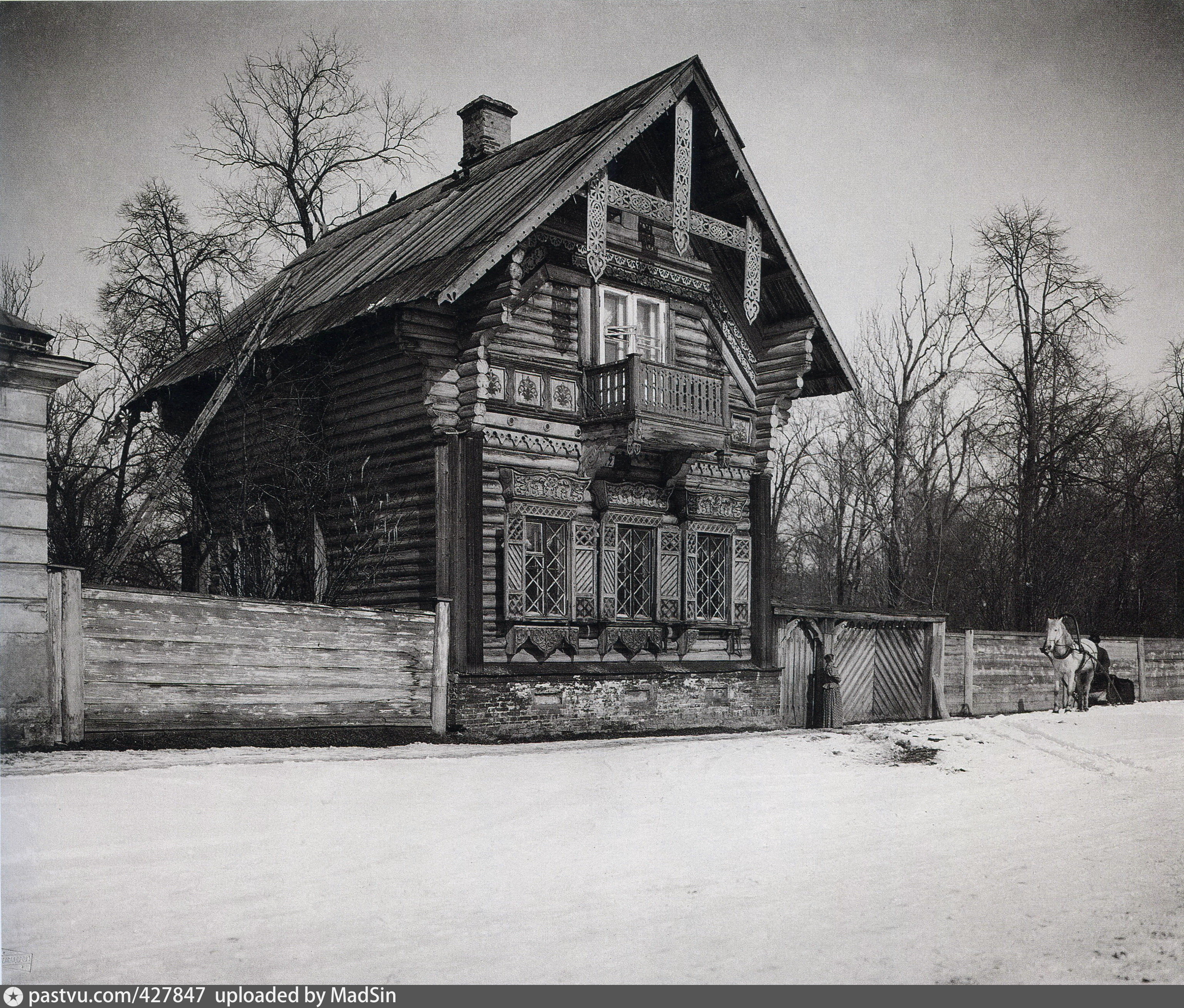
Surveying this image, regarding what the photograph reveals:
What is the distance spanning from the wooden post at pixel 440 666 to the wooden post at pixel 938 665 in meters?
11.1

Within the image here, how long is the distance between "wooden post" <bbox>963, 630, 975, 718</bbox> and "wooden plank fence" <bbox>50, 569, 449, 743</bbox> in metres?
12.2

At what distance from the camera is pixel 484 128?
22.3 metres

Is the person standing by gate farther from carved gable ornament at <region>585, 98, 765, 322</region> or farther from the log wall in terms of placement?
the log wall

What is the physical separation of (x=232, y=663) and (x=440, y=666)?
10.1 ft

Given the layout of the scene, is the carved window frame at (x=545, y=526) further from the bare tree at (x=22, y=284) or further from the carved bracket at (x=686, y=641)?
the bare tree at (x=22, y=284)

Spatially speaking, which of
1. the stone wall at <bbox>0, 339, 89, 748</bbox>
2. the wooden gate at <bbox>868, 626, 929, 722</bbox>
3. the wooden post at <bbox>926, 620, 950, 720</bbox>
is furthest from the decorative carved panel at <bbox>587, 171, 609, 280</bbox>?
the wooden post at <bbox>926, 620, 950, 720</bbox>

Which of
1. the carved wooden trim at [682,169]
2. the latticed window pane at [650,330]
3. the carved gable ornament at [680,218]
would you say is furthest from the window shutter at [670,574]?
the carved wooden trim at [682,169]

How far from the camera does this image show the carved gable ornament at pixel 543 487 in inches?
649

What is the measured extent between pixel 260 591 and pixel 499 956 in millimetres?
12296

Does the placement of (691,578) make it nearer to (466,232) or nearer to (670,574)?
(670,574)

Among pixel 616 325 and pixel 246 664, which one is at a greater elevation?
pixel 616 325

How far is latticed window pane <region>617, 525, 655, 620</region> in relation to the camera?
18.0 m

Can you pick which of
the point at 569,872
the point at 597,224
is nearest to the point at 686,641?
the point at 597,224

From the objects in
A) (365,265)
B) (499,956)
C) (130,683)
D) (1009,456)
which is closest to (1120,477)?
(1009,456)
